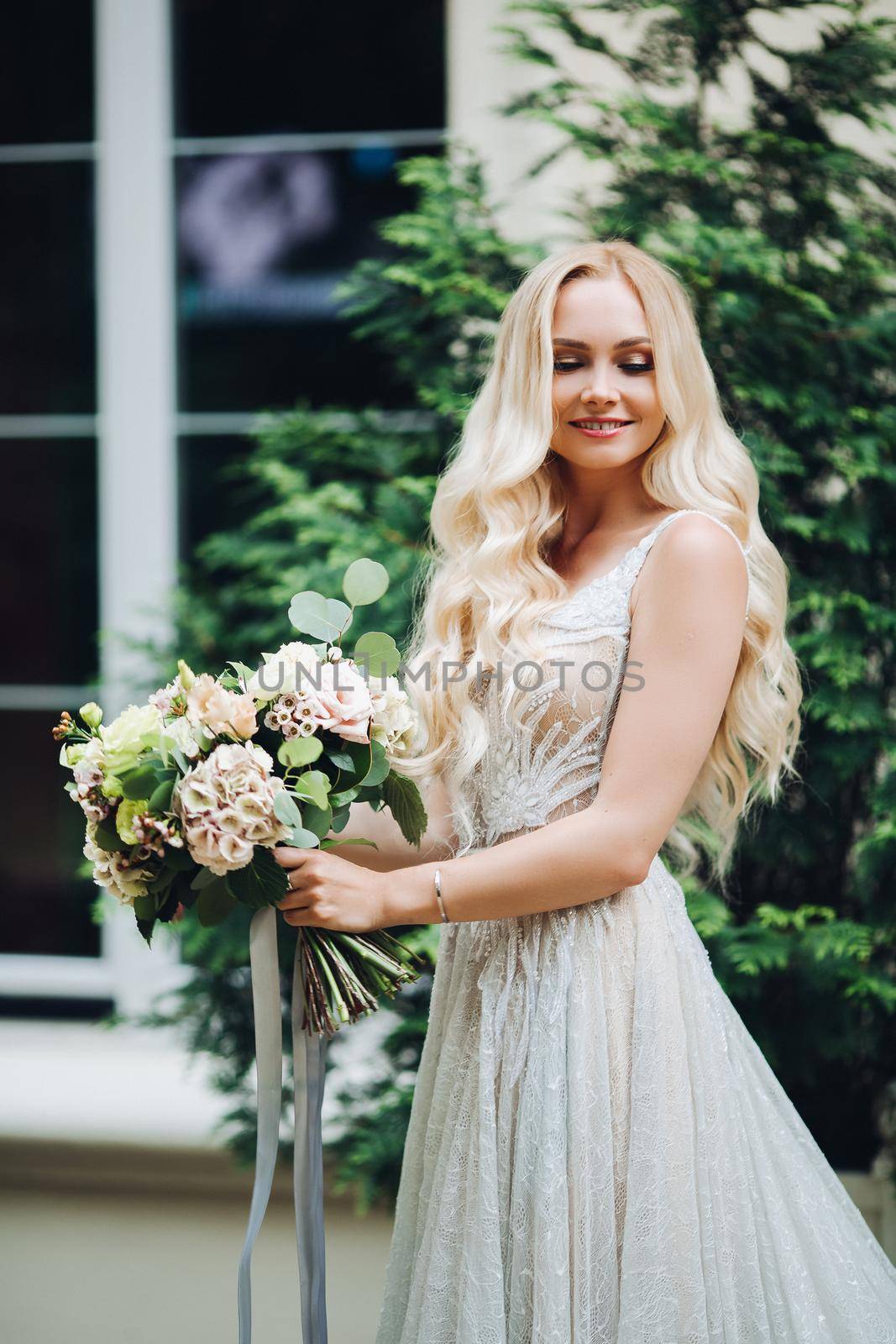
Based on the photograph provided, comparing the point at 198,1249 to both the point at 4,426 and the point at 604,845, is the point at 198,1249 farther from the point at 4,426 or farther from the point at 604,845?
the point at 4,426

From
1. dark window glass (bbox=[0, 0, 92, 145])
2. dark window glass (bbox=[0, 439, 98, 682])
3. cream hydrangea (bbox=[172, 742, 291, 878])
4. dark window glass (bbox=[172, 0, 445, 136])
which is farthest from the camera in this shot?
dark window glass (bbox=[0, 439, 98, 682])

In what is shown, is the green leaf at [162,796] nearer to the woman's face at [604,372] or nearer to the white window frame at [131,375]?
the woman's face at [604,372]

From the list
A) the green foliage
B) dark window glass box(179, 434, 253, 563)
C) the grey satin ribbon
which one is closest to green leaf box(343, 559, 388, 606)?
the grey satin ribbon

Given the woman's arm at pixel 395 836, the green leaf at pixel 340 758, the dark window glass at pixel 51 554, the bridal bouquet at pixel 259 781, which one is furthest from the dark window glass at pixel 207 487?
the green leaf at pixel 340 758

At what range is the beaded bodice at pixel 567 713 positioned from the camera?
162 cm

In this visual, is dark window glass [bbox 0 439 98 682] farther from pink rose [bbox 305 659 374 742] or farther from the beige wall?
pink rose [bbox 305 659 374 742]

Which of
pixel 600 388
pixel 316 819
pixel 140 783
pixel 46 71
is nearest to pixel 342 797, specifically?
pixel 316 819

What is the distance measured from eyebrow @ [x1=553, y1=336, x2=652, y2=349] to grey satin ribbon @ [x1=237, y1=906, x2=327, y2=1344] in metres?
0.87

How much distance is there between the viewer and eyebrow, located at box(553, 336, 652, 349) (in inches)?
66.2

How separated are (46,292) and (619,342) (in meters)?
2.66

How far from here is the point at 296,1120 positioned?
1.63 meters

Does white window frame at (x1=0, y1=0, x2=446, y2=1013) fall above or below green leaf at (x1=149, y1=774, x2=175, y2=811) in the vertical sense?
above

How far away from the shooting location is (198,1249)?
3096mm

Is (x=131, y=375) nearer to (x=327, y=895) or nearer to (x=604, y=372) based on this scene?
(x=604, y=372)
